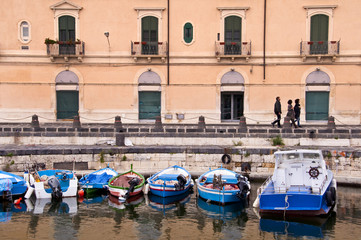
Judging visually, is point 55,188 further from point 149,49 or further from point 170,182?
point 149,49

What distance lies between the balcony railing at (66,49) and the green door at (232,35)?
9.09m

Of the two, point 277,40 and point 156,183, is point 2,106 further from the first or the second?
point 277,40

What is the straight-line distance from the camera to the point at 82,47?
29.5 metres

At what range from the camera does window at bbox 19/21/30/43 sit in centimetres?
2973

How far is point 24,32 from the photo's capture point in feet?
97.9

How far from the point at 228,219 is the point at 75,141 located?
33.1 feet

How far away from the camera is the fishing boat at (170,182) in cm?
1888

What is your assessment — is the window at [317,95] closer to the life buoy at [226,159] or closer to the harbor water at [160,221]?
the life buoy at [226,159]

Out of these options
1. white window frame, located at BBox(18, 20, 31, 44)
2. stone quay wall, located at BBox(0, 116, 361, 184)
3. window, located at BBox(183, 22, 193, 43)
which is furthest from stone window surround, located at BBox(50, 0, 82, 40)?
stone quay wall, located at BBox(0, 116, 361, 184)

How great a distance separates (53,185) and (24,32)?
1487cm

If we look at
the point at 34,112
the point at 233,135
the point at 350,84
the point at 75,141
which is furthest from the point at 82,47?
the point at 350,84

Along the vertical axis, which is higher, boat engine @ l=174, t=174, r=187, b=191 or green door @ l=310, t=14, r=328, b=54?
green door @ l=310, t=14, r=328, b=54

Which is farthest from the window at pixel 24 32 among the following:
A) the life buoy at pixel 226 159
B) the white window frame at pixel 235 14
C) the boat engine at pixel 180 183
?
the boat engine at pixel 180 183

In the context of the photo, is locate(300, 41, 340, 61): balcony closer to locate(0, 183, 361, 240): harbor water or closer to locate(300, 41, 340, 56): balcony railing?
locate(300, 41, 340, 56): balcony railing
